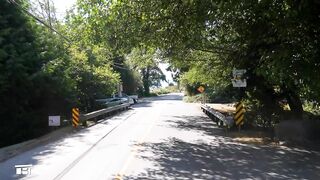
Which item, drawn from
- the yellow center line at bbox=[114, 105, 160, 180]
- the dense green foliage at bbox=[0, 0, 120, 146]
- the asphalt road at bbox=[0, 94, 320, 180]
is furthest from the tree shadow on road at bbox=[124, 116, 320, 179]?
the dense green foliage at bbox=[0, 0, 120, 146]

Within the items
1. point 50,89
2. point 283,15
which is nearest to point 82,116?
point 50,89

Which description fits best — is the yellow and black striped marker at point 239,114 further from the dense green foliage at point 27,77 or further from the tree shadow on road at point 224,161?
the dense green foliage at point 27,77

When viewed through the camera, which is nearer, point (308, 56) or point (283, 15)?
point (283, 15)

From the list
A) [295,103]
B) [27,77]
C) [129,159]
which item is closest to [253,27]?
[129,159]

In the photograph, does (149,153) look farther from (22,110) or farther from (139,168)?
(22,110)

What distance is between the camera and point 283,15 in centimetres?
1349

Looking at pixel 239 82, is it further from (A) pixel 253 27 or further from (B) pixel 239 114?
(A) pixel 253 27

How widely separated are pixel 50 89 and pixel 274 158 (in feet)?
46.2
